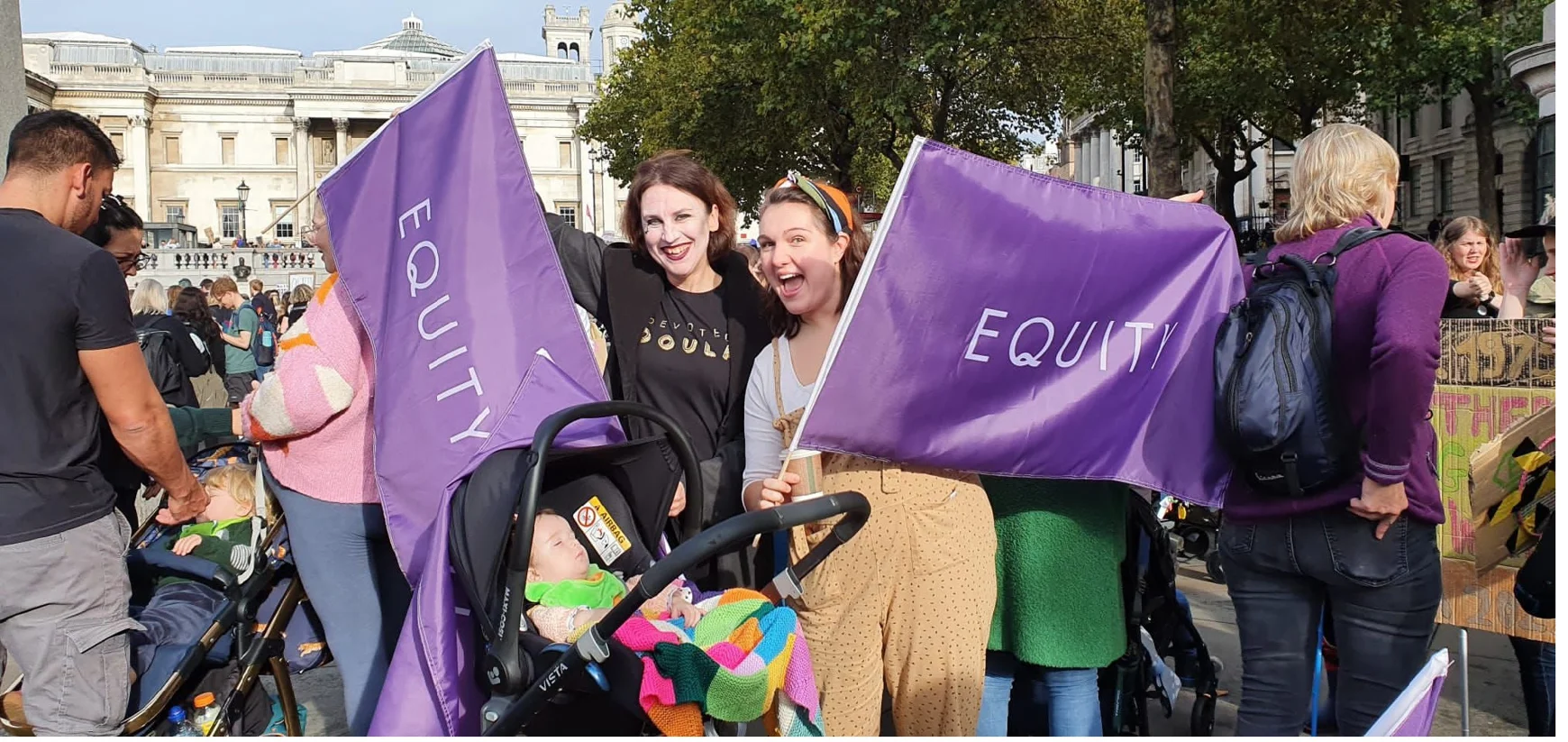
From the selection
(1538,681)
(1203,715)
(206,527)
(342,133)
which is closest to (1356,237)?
(1203,715)

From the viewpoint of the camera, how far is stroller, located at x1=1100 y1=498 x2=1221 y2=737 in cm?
352

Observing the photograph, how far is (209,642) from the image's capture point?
3.76 m

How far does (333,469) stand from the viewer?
363 centimetres

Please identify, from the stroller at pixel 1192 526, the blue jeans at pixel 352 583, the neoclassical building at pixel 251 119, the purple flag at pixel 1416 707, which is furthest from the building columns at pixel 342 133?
the purple flag at pixel 1416 707

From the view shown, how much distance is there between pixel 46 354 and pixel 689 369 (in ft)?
5.36

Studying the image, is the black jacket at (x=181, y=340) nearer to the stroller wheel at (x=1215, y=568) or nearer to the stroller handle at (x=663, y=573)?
the stroller handle at (x=663, y=573)

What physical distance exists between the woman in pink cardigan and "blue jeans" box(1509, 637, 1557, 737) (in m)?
3.49

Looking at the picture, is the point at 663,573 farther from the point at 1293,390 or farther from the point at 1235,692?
the point at 1235,692

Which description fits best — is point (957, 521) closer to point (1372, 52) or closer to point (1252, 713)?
point (1252, 713)

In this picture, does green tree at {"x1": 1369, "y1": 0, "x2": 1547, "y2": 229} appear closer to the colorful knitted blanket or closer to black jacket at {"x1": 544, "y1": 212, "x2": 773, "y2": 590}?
black jacket at {"x1": 544, "y1": 212, "x2": 773, "y2": 590}

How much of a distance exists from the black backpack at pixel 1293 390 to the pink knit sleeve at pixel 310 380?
2.40 meters

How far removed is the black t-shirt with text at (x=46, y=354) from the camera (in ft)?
9.91

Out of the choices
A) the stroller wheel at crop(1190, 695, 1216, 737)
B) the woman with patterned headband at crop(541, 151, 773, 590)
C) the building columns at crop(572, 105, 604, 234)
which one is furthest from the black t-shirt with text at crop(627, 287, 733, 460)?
the building columns at crop(572, 105, 604, 234)

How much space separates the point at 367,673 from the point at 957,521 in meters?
1.92
